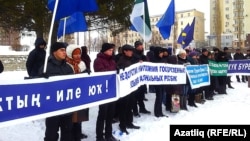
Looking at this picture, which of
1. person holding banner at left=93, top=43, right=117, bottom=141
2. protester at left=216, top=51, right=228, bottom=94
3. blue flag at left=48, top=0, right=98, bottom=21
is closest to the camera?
blue flag at left=48, top=0, right=98, bottom=21

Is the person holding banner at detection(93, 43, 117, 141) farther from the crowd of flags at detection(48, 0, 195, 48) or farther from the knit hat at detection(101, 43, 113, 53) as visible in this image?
the crowd of flags at detection(48, 0, 195, 48)

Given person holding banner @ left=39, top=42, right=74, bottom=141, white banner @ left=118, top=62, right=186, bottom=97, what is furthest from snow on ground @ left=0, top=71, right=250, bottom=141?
person holding banner @ left=39, top=42, right=74, bottom=141

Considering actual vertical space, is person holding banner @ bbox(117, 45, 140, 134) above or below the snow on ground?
above

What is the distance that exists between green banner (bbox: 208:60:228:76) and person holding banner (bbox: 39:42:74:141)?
854 centimetres

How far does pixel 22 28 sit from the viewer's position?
1223 centimetres

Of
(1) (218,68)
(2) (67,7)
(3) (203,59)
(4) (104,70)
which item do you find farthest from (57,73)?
(1) (218,68)

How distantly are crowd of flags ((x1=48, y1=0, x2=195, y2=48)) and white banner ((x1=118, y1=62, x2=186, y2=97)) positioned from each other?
3.89 ft

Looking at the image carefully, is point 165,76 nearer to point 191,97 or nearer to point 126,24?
point 191,97

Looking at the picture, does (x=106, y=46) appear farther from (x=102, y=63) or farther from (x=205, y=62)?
(x=205, y=62)

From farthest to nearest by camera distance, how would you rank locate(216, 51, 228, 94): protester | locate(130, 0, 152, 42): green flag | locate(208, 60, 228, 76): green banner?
locate(216, 51, 228, 94): protester
locate(208, 60, 228, 76): green banner
locate(130, 0, 152, 42): green flag

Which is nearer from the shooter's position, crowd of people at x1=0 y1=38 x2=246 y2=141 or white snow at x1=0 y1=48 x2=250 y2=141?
crowd of people at x1=0 y1=38 x2=246 y2=141

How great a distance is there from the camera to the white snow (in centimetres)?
695

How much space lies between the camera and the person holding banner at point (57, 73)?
4.90 metres

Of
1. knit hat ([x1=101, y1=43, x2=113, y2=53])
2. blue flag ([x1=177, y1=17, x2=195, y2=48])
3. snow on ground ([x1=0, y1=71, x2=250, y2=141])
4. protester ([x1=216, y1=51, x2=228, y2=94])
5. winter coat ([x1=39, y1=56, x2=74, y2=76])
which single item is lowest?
A: snow on ground ([x1=0, y1=71, x2=250, y2=141])
